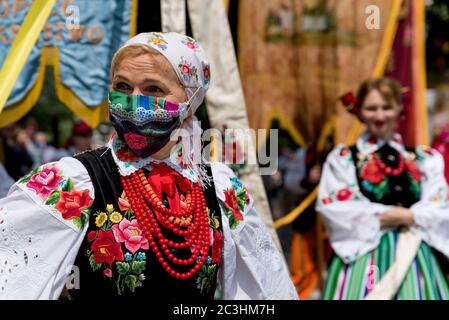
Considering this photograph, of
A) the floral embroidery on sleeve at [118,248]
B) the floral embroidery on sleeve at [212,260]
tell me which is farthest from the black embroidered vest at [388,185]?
the floral embroidery on sleeve at [118,248]

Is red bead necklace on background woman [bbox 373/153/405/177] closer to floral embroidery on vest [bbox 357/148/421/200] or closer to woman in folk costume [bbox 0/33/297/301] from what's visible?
floral embroidery on vest [bbox 357/148/421/200]

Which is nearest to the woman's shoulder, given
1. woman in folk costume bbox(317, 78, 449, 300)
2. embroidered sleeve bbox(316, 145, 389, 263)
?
woman in folk costume bbox(317, 78, 449, 300)

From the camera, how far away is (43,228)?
220cm

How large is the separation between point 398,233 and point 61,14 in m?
1.98

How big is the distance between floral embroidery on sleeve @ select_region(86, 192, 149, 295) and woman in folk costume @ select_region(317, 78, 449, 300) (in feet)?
6.34

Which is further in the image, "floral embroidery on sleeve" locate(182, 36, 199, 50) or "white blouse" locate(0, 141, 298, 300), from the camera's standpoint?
"floral embroidery on sleeve" locate(182, 36, 199, 50)

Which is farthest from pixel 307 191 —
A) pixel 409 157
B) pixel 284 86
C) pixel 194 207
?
pixel 194 207

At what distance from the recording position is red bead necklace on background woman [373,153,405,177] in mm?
4266

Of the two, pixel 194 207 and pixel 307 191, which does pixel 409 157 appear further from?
pixel 194 207

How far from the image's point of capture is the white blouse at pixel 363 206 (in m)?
4.16

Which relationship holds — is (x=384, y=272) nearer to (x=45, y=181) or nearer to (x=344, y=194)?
(x=344, y=194)

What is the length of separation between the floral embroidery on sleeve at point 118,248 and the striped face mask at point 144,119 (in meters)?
0.18

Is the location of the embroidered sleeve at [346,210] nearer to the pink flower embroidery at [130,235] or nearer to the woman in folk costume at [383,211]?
the woman in folk costume at [383,211]
